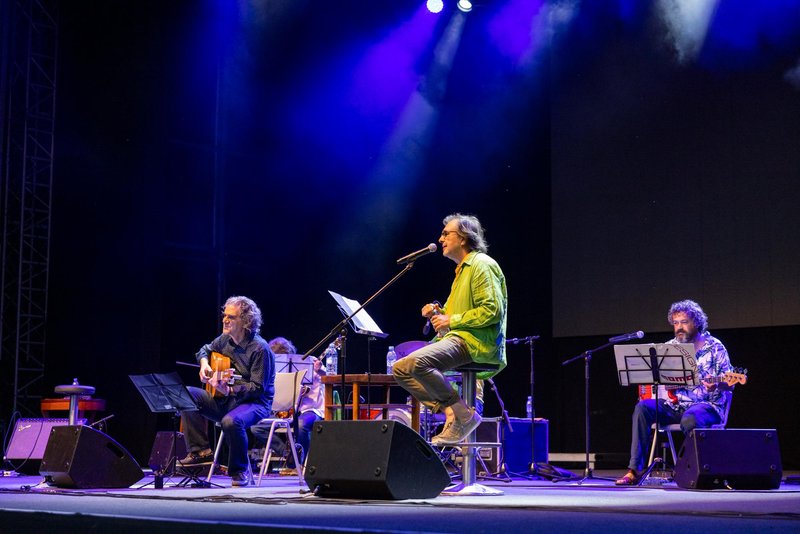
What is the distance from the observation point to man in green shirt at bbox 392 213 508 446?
4.99 m

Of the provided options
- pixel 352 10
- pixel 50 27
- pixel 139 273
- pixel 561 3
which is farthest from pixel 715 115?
pixel 50 27

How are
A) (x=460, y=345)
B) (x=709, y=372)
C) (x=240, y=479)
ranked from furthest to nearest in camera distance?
(x=709, y=372), (x=240, y=479), (x=460, y=345)

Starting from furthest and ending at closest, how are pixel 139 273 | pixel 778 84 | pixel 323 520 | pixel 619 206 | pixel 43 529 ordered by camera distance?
pixel 139 273, pixel 619 206, pixel 778 84, pixel 43 529, pixel 323 520

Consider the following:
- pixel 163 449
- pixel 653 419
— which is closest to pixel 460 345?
pixel 653 419

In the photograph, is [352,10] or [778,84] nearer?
[778,84]

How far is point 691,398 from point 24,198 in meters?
7.26

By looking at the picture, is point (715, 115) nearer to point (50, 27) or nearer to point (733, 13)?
point (733, 13)

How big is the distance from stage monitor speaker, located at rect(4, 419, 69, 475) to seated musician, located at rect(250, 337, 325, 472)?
7.23ft

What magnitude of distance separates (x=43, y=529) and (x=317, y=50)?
8.70 meters

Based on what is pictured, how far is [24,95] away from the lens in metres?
10.6

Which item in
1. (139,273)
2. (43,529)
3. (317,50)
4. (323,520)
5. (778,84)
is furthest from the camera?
(317,50)

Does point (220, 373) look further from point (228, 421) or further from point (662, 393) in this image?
point (662, 393)

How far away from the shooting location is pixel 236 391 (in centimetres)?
671

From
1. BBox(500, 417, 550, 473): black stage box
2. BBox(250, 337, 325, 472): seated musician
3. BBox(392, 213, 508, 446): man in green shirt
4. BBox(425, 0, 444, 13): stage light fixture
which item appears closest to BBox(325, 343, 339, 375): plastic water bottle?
BBox(250, 337, 325, 472): seated musician
